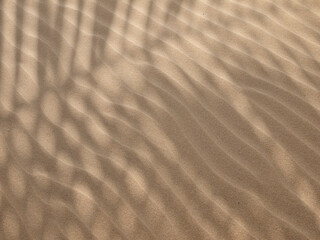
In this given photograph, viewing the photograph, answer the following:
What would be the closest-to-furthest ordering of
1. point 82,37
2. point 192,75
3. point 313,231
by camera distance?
point 313,231, point 192,75, point 82,37

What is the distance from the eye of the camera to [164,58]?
3336 mm

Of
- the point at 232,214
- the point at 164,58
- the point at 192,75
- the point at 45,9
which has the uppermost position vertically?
the point at 45,9

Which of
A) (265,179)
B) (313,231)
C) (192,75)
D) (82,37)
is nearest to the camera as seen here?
(313,231)

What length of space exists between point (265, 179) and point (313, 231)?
45 cm

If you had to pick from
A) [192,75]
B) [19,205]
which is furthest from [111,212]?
[192,75]

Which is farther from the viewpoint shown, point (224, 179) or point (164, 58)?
point (164, 58)

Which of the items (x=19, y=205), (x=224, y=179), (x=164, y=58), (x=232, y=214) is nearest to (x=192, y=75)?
(x=164, y=58)

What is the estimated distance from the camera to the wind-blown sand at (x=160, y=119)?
264 cm

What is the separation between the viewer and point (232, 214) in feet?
8.56

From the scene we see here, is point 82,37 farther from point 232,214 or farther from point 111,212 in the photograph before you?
point 232,214

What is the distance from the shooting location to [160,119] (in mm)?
3010

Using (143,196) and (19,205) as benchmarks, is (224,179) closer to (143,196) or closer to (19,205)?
(143,196)

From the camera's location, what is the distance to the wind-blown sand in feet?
8.65

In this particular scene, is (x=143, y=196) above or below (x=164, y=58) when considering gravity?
below
